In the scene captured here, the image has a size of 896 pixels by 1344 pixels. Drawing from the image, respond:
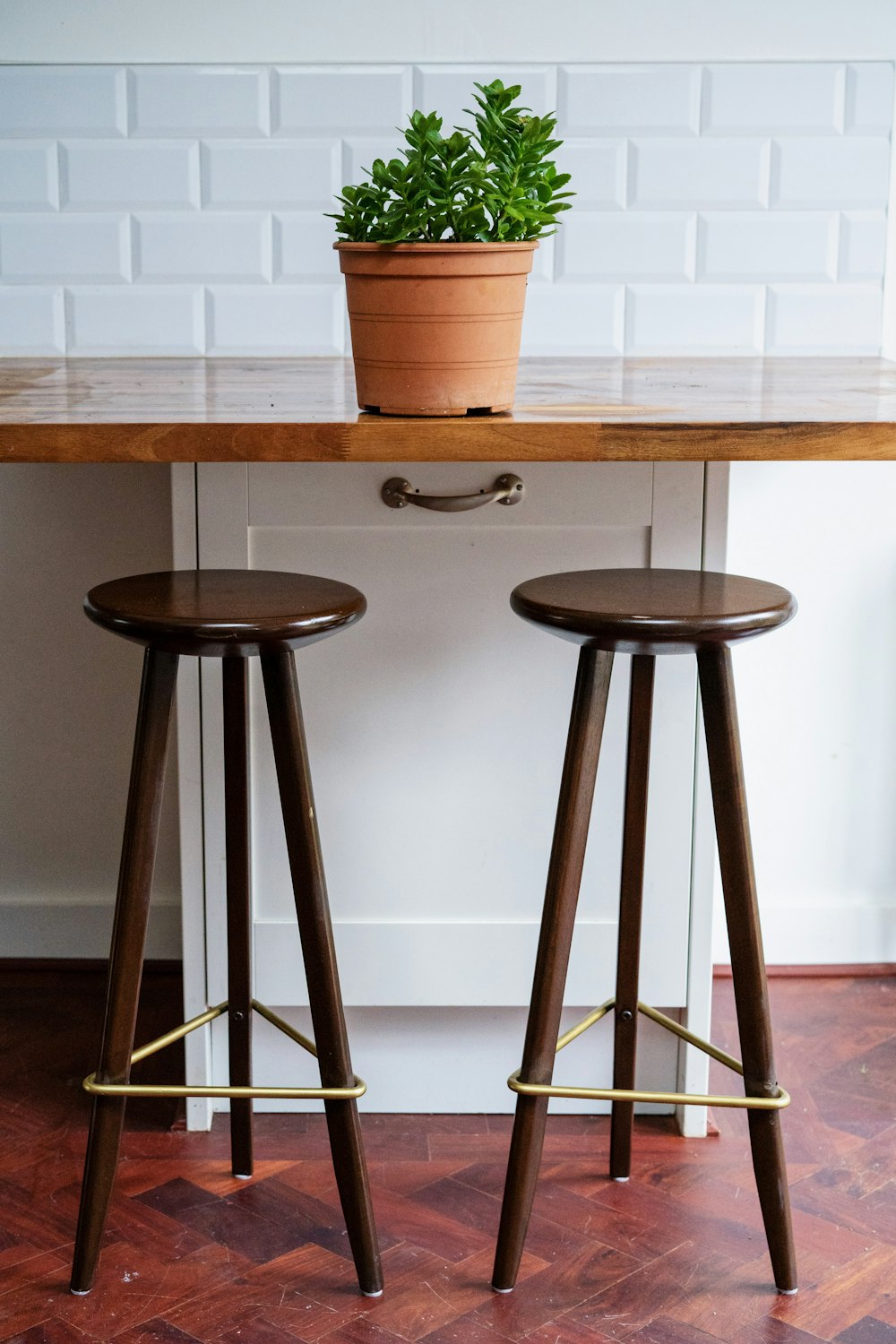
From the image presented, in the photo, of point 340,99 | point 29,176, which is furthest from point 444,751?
point 29,176

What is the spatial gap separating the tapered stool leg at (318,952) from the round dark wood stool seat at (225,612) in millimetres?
73

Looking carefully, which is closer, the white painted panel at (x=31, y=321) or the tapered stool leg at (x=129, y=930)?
the tapered stool leg at (x=129, y=930)

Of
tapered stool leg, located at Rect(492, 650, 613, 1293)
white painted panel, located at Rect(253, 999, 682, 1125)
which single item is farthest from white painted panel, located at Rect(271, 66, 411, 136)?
white painted panel, located at Rect(253, 999, 682, 1125)

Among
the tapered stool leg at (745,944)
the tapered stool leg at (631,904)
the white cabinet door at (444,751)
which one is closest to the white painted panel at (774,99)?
the white cabinet door at (444,751)

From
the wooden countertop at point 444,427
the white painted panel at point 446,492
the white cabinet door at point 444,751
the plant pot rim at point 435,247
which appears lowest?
the white cabinet door at point 444,751

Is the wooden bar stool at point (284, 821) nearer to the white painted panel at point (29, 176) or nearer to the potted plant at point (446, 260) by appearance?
the potted plant at point (446, 260)

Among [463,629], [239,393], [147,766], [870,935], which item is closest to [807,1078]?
[870,935]

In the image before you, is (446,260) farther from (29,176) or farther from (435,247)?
(29,176)

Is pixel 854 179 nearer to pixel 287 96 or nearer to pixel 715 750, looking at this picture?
pixel 287 96

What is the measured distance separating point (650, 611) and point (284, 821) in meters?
0.55

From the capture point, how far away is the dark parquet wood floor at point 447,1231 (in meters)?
1.82

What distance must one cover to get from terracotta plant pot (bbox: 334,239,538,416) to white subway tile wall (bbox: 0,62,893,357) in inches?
38.1

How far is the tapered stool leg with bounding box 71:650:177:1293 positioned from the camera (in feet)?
5.80

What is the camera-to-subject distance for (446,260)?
171 cm
